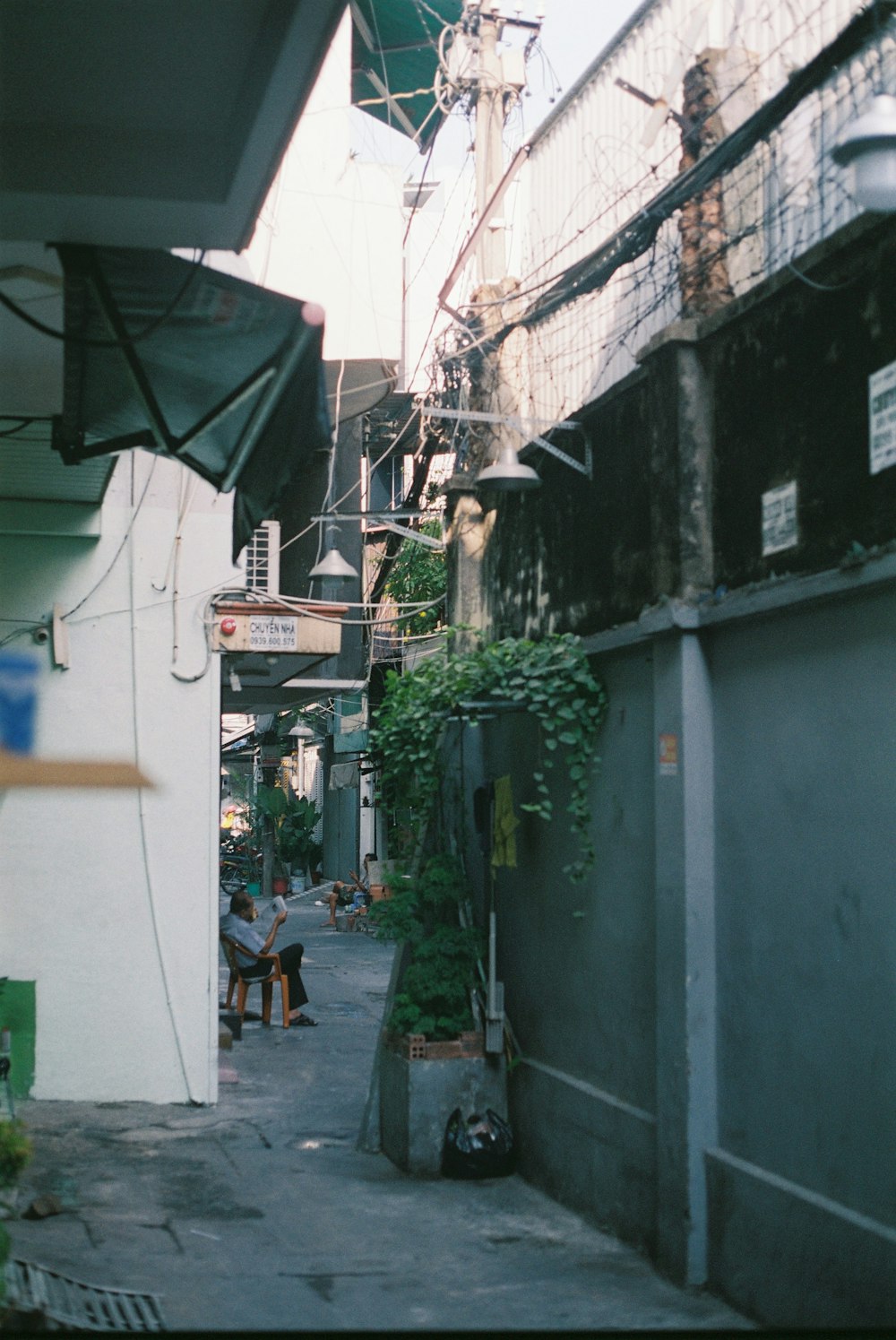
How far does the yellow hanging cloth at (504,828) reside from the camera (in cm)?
871

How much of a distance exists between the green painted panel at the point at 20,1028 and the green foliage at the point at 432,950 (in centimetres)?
259

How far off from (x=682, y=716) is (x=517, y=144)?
489 cm

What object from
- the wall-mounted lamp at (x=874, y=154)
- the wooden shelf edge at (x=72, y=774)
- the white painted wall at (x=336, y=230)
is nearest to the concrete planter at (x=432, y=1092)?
the wooden shelf edge at (x=72, y=774)

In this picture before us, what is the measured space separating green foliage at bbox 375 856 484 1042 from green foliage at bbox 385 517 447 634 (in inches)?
468

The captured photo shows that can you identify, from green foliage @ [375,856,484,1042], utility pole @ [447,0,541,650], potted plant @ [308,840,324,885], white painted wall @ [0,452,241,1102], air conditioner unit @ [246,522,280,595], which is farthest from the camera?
potted plant @ [308,840,324,885]

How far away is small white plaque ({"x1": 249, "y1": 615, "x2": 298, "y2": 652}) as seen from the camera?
11.8m

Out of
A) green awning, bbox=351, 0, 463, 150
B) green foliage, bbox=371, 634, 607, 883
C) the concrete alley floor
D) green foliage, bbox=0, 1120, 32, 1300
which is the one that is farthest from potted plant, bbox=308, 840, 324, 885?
green foliage, bbox=0, 1120, 32, 1300

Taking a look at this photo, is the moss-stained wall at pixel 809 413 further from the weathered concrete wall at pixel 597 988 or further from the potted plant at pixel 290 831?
the potted plant at pixel 290 831

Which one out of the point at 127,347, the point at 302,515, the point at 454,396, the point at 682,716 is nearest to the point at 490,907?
the point at 682,716

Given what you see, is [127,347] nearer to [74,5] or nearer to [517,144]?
[74,5]

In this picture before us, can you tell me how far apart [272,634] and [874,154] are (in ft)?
27.7

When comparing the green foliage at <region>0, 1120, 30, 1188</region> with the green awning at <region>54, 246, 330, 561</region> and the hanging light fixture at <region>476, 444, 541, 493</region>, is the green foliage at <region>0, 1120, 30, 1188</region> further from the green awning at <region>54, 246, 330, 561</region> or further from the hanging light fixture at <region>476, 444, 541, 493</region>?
the hanging light fixture at <region>476, 444, 541, 493</region>

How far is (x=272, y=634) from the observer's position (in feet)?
39.4

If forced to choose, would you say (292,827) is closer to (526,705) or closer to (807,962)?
(526,705)
